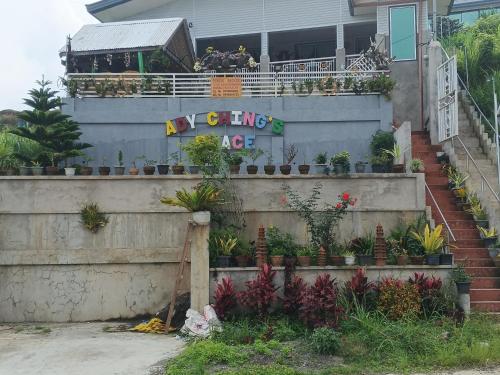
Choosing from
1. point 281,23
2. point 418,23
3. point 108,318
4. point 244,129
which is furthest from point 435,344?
point 281,23

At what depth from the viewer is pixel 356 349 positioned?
7738 millimetres

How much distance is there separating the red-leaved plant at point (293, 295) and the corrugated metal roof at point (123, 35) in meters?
10.8

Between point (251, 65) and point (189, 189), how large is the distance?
643 cm

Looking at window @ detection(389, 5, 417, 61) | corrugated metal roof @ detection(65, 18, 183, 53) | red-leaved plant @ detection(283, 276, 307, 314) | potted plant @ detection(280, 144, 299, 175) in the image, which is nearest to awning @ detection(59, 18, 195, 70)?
corrugated metal roof @ detection(65, 18, 183, 53)

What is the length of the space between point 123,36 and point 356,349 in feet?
47.2

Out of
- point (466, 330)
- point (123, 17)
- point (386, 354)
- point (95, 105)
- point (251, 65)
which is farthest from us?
point (123, 17)

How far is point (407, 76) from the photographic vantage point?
1661 cm

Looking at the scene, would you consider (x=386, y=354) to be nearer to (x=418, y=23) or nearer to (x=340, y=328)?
(x=340, y=328)

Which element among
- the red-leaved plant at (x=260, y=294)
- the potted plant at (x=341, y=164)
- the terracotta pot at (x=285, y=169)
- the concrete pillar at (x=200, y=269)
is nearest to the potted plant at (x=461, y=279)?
the potted plant at (x=341, y=164)

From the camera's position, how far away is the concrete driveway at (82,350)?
294 inches

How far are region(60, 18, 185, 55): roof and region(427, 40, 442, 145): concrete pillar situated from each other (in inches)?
331

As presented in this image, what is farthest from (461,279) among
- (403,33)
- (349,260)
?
(403,33)

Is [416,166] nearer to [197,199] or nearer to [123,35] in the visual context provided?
[197,199]

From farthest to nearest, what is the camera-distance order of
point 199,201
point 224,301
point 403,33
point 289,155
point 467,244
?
point 403,33
point 289,155
point 467,244
point 199,201
point 224,301
